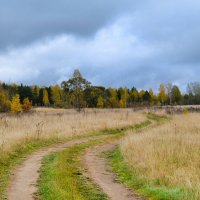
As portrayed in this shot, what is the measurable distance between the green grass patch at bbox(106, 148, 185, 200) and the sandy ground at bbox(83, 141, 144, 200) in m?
0.26

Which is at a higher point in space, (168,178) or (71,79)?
(71,79)

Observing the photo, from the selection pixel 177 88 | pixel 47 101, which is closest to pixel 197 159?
pixel 47 101

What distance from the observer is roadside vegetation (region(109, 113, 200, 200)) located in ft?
31.0

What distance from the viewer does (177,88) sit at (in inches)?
5305

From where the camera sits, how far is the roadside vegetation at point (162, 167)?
31.0ft

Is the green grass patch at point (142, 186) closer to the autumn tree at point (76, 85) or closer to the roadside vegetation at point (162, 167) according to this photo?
the roadside vegetation at point (162, 167)

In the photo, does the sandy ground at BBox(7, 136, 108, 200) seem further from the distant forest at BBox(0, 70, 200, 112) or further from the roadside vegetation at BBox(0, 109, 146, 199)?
the distant forest at BBox(0, 70, 200, 112)

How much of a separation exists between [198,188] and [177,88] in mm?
128589

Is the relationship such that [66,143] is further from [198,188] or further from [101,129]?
[198,188]

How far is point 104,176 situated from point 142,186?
6.54ft

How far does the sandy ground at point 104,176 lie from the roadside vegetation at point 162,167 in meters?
0.32

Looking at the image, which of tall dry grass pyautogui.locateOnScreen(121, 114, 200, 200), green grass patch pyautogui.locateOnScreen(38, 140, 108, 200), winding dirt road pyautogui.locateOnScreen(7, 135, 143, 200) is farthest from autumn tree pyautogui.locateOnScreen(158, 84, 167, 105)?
green grass patch pyautogui.locateOnScreen(38, 140, 108, 200)

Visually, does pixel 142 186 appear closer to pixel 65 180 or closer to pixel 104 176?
pixel 104 176

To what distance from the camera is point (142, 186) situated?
1066 cm
